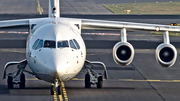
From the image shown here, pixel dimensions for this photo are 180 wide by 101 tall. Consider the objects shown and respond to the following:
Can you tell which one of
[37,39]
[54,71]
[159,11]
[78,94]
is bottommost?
[78,94]

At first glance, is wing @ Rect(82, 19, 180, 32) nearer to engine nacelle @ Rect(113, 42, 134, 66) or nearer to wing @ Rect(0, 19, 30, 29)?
engine nacelle @ Rect(113, 42, 134, 66)

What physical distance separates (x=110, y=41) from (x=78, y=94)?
19145mm

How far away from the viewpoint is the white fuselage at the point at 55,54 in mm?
16016

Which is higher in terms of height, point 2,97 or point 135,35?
point 135,35

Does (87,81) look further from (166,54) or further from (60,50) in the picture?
(166,54)

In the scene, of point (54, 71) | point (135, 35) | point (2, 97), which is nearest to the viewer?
point (54, 71)

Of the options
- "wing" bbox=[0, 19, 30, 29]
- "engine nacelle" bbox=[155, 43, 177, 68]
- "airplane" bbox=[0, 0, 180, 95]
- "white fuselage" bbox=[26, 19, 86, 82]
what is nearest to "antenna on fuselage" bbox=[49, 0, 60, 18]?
"airplane" bbox=[0, 0, 180, 95]

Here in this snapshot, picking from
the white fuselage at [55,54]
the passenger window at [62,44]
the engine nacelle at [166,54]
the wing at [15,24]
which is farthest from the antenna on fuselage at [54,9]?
the engine nacelle at [166,54]

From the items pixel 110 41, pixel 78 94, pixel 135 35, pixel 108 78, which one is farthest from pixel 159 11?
pixel 78 94

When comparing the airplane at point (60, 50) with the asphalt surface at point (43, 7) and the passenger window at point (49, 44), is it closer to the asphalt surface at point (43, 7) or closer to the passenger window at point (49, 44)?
the passenger window at point (49, 44)

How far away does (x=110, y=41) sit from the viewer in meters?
37.9

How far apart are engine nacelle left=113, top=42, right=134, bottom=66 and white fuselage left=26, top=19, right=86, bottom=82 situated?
2.23m

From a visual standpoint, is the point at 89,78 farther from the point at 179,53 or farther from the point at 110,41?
the point at 110,41

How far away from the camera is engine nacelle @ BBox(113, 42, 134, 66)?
19.7m
